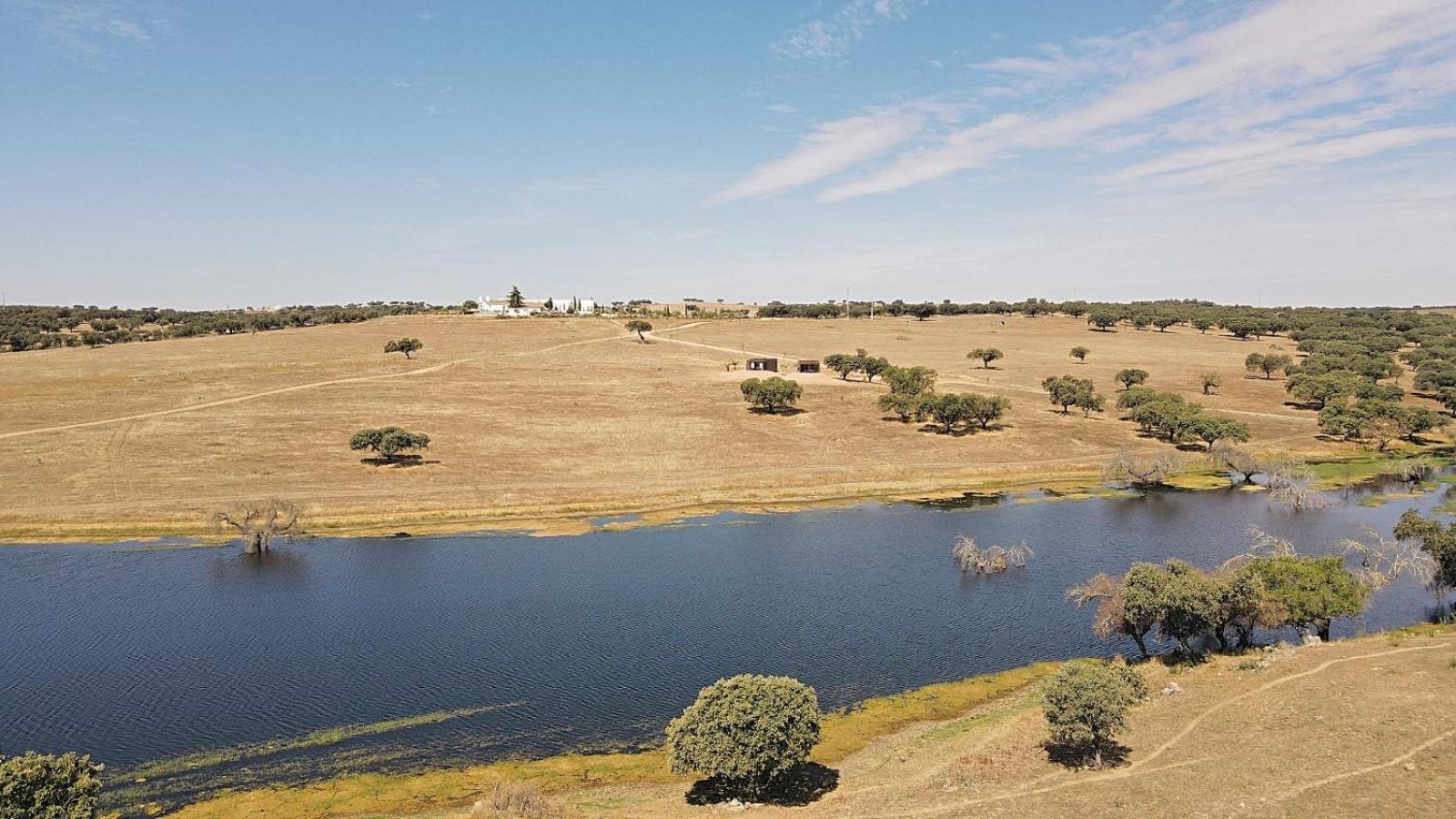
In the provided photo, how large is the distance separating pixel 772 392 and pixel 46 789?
105361 mm

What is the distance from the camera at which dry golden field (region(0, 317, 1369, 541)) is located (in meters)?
88.5

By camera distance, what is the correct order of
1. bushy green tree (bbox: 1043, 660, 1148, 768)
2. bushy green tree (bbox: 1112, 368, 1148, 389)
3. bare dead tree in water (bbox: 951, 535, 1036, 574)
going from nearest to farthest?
1. bushy green tree (bbox: 1043, 660, 1148, 768)
2. bare dead tree in water (bbox: 951, 535, 1036, 574)
3. bushy green tree (bbox: 1112, 368, 1148, 389)

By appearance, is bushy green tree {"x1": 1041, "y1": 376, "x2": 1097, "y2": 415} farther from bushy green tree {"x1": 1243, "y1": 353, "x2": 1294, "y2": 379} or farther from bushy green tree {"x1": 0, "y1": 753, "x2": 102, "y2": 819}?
bushy green tree {"x1": 0, "y1": 753, "x2": 102, "y2": 819}

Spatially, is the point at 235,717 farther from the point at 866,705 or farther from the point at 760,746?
the point at 866,705

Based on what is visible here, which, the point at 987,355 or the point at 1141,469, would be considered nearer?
the point at 1141,469

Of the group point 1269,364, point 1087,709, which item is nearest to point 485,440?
point 1087,709

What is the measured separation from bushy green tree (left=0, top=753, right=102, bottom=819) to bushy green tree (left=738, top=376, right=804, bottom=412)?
340 ft

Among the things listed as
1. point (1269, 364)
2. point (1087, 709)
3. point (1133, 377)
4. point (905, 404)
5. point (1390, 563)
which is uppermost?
point (1269, 364)

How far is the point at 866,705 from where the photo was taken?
44406 mm

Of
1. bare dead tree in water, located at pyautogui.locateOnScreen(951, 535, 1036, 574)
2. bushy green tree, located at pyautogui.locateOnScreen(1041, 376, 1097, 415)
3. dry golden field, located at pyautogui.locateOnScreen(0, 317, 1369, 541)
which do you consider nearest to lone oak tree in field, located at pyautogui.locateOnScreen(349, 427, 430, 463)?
dry golden field, located at pyautogui.locateOnScreen(0, 317, 1369, 541)

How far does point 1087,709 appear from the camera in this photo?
33562mm

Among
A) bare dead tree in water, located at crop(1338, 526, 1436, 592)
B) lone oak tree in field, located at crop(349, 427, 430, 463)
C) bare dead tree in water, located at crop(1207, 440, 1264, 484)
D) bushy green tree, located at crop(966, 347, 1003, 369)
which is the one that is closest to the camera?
bare dead tree in water, located at crop(1338, 526, 1436, 592)

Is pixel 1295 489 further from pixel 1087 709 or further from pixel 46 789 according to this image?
pixel 46 789

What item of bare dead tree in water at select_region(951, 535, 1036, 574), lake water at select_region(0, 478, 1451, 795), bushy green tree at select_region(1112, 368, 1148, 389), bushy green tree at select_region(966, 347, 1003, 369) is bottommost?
lake water at select_region(0, 478, 1451, 795)
